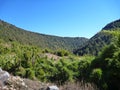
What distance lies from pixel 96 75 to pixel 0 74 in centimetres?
307

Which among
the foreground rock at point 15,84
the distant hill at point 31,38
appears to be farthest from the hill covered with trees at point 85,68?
the distant hill at point 31,38

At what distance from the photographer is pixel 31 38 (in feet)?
267

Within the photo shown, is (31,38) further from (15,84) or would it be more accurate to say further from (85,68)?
(15,84)

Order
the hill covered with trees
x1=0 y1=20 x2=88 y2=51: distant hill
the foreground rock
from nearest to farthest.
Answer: the foreground rock < the hill covered with trees < x1=0 y1=20 x2=88 y2=51: distant hill

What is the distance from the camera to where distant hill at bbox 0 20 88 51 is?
7185 centimetres

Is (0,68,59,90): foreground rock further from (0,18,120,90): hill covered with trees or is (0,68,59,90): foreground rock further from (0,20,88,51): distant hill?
(0,20,88,51): distant hill

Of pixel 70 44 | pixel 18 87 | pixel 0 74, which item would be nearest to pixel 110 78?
pixel 18 87

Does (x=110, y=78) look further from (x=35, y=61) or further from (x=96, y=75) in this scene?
(x=35, y=61)

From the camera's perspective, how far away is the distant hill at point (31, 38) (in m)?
71.8

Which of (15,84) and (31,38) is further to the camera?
(31,38)

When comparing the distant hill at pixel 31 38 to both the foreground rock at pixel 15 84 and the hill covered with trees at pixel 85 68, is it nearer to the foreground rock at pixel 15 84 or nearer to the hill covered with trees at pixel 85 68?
the hill covered with trees at pixel 85 68

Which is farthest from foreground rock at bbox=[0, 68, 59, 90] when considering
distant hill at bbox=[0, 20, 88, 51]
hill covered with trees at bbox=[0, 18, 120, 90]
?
distant hill at bbox=[0, 20, 88, 51]

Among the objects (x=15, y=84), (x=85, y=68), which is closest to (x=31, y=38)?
(x=85, y=68)

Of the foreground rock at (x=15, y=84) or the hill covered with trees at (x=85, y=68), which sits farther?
the hill covered with trees at (x=85, y=68)
